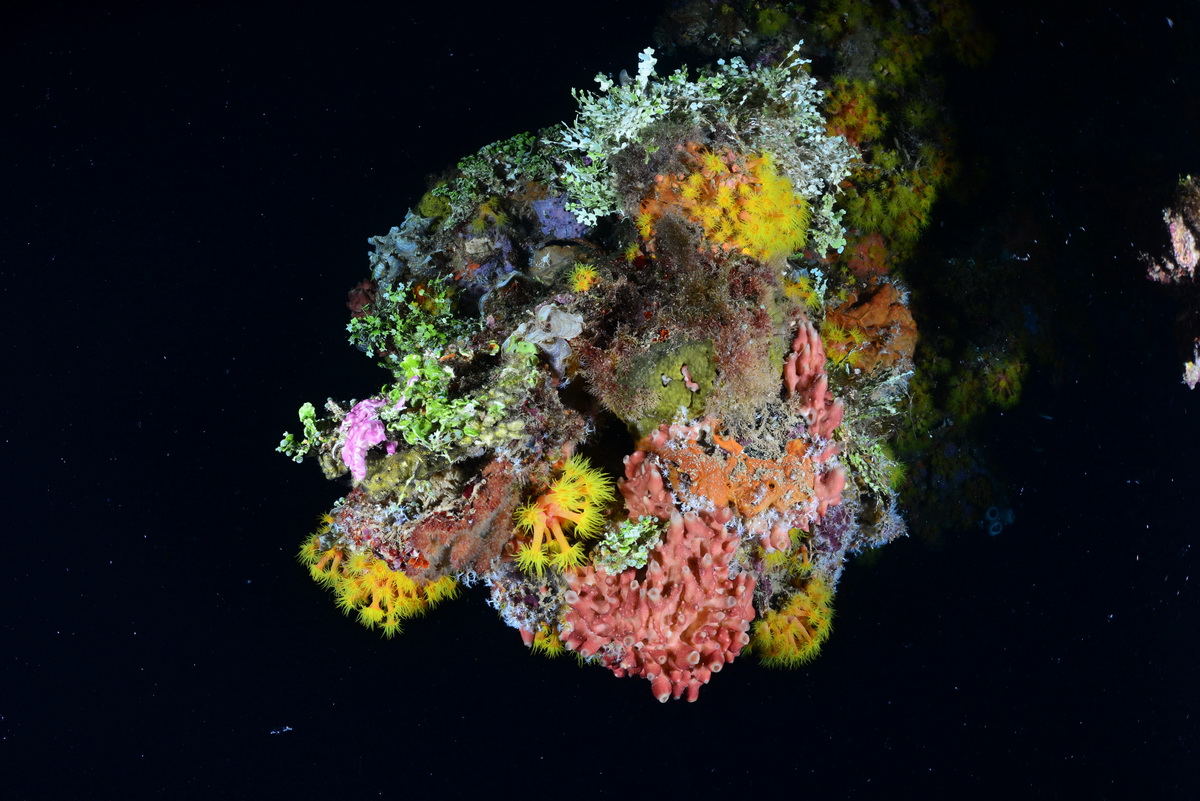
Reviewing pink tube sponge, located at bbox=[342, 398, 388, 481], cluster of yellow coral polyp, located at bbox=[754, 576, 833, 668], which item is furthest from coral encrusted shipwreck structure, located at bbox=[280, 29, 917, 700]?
cluster of yellow coral polyp, located at bbox=[754, 576, 833, 668]

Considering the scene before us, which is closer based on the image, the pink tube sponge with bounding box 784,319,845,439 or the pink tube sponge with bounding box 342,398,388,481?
the pink tube sponge with bounding box 342,398,388,481

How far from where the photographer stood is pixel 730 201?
2559 mm

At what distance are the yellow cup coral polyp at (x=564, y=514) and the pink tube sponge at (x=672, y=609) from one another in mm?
151

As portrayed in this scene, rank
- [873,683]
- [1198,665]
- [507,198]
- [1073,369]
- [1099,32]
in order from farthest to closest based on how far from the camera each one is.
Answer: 1. [1198,665]
2. [873,683]
3. [1073,369]
4. [1099,32]
5. [507,198]

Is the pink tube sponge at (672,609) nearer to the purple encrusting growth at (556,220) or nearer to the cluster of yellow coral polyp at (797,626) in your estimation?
the cluster of yellow coral polyp at (797,626)

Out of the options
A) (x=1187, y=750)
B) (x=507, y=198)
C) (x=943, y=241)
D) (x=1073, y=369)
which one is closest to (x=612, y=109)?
(x=507, y=198)

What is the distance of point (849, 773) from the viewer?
14.5 feet

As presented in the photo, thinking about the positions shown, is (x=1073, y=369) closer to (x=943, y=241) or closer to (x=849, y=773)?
(x=943, y=241)

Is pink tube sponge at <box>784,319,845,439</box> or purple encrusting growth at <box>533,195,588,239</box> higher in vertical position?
purple encrusting growth at <box>533,195,588,239</box>

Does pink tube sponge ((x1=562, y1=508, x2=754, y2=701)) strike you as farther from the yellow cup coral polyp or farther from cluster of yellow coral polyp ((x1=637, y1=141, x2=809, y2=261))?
cluster of yellow coral polyp ((x1=637, y1=141, x2=809, y2=261))

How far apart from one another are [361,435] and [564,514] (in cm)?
82

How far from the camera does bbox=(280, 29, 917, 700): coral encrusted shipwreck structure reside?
252cm

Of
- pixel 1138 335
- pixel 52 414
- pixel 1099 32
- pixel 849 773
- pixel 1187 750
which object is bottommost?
pixel 1187 750

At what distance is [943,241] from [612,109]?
6.07ft
